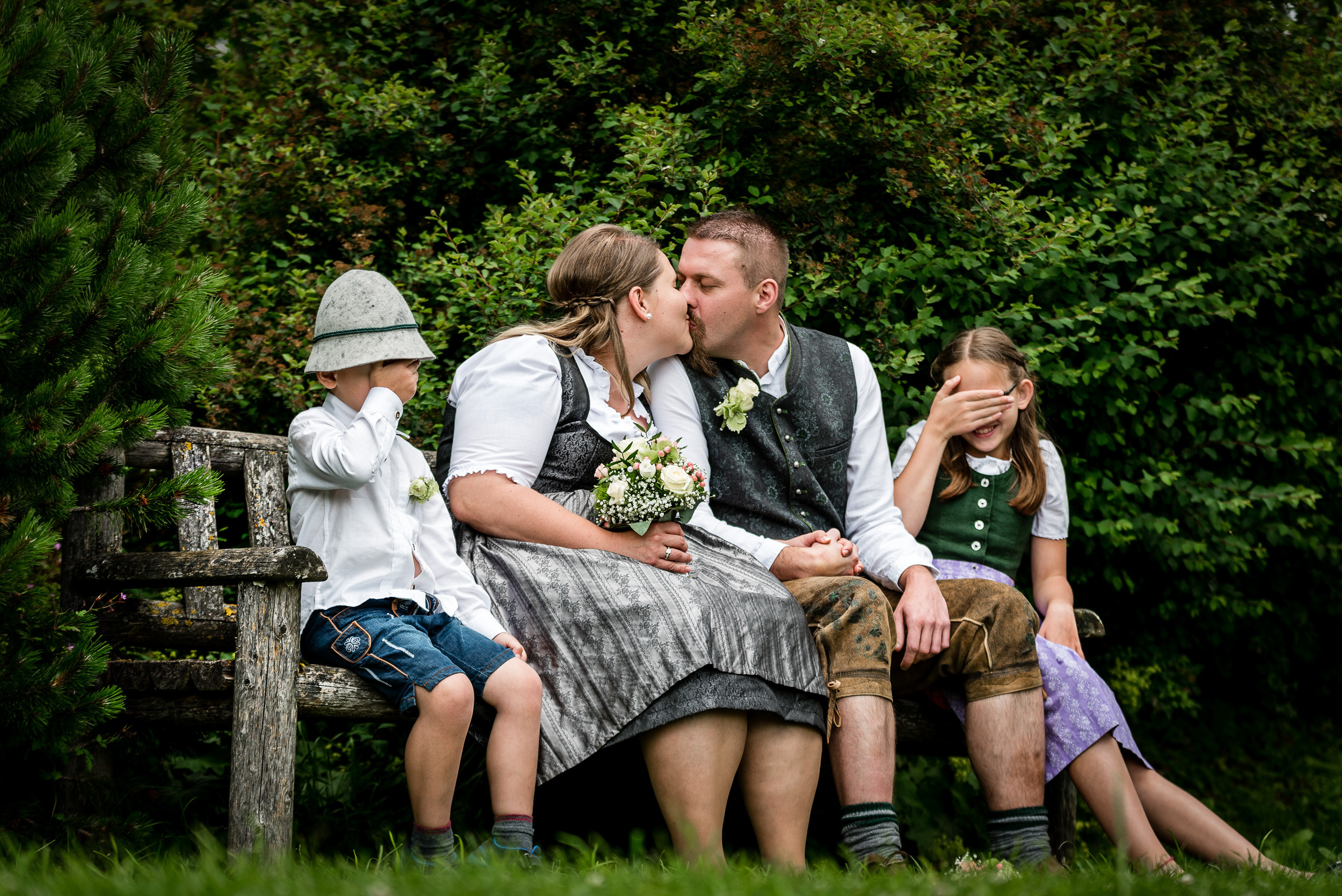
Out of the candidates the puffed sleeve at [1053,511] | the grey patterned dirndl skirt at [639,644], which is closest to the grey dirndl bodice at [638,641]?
the grey patterned dirndl skirt at [639,644]

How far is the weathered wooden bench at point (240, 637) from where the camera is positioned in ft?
8.45

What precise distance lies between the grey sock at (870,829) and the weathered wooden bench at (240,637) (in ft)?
1.45

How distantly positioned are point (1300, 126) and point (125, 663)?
16.7 feet

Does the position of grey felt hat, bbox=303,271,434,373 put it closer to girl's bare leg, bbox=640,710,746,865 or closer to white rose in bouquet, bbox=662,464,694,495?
white rose in bouquet, bbox=662,464,694,495

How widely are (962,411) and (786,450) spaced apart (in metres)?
0.62

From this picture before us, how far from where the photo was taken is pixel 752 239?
12.0ft

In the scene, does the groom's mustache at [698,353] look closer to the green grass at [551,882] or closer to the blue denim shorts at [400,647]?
the blue denim shorts at [400,647]

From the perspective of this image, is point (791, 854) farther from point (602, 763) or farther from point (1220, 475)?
point (1220, 475)

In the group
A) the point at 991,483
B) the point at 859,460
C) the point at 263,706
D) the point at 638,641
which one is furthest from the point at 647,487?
the point at 991,483

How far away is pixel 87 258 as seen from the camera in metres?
2.59

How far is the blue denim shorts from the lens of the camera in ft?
8.75

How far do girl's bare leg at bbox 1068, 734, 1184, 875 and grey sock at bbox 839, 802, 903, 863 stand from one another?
0.59 meters

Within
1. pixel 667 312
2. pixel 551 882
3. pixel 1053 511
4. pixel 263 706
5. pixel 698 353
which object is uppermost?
pixel 667 312

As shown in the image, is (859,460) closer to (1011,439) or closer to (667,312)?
(1011,439)
